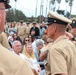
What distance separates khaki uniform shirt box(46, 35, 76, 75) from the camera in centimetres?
318

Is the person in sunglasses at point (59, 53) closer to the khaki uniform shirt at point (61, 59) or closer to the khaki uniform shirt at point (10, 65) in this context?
the khaki uniform shirt at point (61, 59)

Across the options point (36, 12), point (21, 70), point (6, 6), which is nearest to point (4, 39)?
point (6, 6)

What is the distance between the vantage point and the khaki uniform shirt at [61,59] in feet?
10.4

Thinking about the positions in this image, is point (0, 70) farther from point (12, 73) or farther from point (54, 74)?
point (54, 74)

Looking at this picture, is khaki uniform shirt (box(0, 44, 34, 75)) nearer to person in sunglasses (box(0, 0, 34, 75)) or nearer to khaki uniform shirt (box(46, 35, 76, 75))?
person in sunglasses (box(0, 0, 34, 75))

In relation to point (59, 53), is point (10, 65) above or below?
above

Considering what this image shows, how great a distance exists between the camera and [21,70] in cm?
155

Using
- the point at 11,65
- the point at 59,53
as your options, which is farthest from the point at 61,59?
the point at 11,65

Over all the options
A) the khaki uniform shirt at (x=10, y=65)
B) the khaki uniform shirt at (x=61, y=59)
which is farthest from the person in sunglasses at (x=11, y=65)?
the khaki uniform shirt at (x=61, y=59)

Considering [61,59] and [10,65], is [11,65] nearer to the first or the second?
[10,65]

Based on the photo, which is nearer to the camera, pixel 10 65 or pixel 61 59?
pixel 10 65

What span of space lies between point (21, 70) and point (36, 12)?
42.2m

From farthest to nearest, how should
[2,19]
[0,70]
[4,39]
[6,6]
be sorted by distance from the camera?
[4,39] → [6,6] → [2,19] → [0,70]

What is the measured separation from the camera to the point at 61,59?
3170mm
